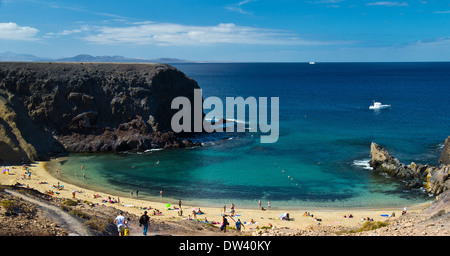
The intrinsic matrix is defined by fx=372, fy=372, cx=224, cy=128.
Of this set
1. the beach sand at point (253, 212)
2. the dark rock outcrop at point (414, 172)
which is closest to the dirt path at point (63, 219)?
the beach sand at point (253, 212)

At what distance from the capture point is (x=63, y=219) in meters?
19.2

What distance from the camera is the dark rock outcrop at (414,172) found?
36.1 m

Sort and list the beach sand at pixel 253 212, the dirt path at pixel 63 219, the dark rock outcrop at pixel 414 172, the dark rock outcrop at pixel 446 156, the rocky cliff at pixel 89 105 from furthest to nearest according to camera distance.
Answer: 1. the rocky cliff at pixel 89 105
2. the dark rock outcrop at pixel 446 156
3. the dark rock outcrop at pixel 414 172
4. the beach sand at pixel 253 212
5. the dirt path at pixel 63 219

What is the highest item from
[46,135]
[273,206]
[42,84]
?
[42,84]

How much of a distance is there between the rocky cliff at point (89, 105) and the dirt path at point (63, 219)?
101 ft

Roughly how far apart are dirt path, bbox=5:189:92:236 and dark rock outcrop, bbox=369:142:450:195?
106 feet

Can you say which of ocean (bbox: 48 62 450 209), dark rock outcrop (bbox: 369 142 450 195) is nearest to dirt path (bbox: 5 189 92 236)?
ocean (bbox: 48 62 450 209)

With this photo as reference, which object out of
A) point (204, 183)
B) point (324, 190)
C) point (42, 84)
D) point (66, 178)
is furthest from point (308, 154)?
point (42, 84)

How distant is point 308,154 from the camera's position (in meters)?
50.0

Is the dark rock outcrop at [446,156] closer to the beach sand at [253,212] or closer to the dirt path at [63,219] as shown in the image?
the beach sand at [253,212]

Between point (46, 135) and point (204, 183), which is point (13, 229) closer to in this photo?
point (204, 183)

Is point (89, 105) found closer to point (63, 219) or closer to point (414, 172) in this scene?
point (63, 219)

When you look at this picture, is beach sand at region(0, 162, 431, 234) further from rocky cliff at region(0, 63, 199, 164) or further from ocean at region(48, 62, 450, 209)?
rocky cliff at region(0, 63, 199, 164)

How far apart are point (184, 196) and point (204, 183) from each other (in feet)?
13.0
